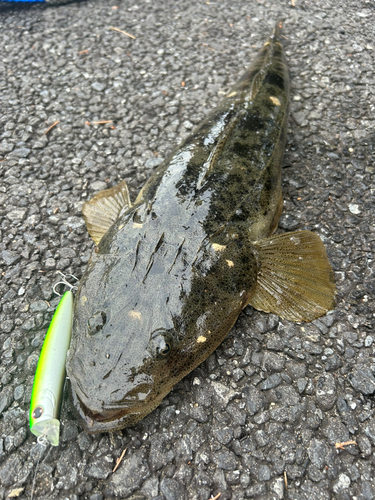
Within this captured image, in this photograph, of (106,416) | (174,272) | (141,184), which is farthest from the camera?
(141,184)

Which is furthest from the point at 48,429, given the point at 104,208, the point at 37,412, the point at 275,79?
the point at 275,79

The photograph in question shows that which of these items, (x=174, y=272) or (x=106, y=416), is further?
(x=174, y=272)

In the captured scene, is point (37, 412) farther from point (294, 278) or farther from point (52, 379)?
point (294, 278)

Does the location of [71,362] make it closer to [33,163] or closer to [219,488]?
[219,488]

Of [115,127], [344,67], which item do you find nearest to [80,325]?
[115,127]

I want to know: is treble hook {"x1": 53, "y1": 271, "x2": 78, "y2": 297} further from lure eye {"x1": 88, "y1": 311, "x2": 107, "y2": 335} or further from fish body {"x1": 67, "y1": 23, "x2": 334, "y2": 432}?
lure eye {"x1": 88, "y1": 311, "x2": 107, "y2": 335}

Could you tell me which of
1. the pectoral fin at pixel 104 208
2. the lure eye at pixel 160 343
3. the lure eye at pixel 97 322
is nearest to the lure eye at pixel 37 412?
the lure eye at pixel 97 322
